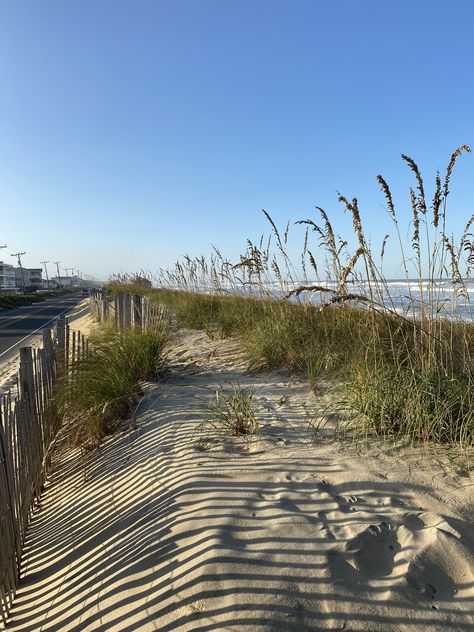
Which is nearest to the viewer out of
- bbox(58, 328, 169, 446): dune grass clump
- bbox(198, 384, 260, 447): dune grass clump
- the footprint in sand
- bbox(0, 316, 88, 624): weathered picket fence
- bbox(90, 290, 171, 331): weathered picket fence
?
the footprint in sand

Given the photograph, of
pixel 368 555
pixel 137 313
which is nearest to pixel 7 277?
pixel 137 313

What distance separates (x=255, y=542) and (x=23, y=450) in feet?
6.01

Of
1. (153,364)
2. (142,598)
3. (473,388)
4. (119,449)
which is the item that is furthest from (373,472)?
(153,364)

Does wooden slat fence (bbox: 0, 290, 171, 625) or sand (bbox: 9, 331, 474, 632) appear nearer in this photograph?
sand (bbox: 9, 331, 474, 632)

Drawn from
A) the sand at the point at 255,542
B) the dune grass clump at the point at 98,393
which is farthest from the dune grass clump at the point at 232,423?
the dune grass clump at the point at 98,393

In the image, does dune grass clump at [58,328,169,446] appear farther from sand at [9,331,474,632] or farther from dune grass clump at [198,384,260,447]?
dune grass clump at [198,384,260,447]

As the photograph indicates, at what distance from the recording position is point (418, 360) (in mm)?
3312

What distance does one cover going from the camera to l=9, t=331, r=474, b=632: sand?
1.68 metres

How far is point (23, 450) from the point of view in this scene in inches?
112

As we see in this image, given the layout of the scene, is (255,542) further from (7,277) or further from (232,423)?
(7,277)

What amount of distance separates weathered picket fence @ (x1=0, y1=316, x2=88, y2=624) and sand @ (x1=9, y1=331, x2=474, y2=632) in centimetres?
15

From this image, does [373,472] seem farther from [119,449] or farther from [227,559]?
[119,449]

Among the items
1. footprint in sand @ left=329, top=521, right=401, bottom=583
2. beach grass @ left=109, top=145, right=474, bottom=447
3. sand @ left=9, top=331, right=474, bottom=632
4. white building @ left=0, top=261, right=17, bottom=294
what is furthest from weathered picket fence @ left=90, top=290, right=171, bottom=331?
white building @ left=0, top=261, right=17, bottom=294

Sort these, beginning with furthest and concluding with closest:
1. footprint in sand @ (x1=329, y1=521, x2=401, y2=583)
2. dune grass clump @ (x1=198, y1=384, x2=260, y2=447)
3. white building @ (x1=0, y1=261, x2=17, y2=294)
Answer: white building @ (x1=0, y1=261, x2=17, y2=294)
dune grass clump @ (x1=198, y1=384, x2=260, y2=447)
footprint in sand @ (x1=329, y1=521, x2=401, y2=583)
